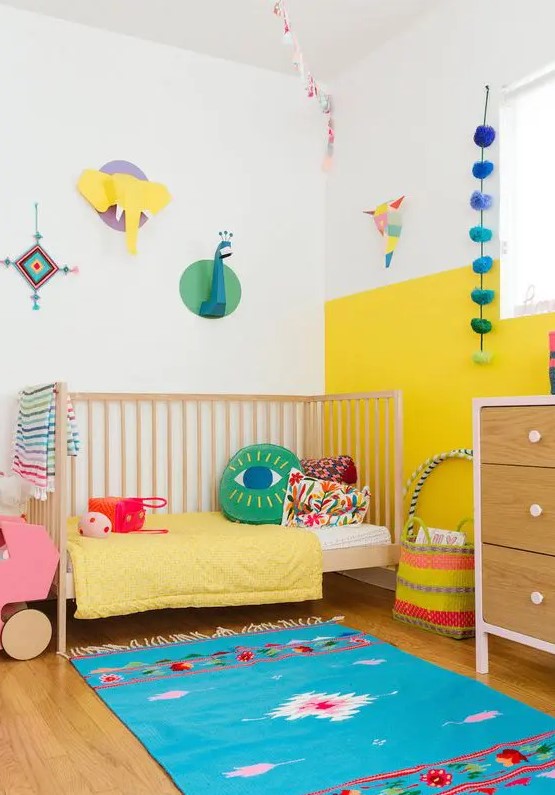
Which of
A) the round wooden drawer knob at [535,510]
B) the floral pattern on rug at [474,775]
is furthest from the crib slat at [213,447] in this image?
the floral pattern on rug at [474,775]

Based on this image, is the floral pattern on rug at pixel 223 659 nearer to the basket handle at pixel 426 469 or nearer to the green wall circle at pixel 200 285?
the basket handle at pixel 426 469

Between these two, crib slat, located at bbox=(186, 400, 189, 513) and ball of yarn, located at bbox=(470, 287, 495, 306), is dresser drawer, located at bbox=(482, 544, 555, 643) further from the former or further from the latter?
crib slat, located at bbox=(186, 400, 189, 513)

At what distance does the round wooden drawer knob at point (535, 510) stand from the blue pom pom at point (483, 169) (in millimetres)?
1289

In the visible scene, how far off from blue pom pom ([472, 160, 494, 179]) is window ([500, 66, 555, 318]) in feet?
0.13

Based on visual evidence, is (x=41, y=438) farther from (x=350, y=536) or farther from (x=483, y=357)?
(x=483, y=357)

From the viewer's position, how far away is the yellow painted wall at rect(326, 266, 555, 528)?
2727 millimetres

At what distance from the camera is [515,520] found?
7.02 ft

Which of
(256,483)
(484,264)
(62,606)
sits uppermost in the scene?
(484,264)

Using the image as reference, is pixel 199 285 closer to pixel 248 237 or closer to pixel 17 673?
pixel 248 237

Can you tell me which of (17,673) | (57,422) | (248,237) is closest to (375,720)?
(17,673)

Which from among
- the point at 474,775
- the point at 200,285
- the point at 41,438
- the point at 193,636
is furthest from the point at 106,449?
the point at 474,775

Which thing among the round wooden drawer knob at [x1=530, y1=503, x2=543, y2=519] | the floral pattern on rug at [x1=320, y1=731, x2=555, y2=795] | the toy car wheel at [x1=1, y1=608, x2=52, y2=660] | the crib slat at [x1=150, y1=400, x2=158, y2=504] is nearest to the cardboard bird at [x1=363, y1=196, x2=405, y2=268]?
the crib slat at [x1=150, y1=400, x2=158, y2=504]

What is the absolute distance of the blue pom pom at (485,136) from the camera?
280cm

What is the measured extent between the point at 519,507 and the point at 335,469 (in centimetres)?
112
